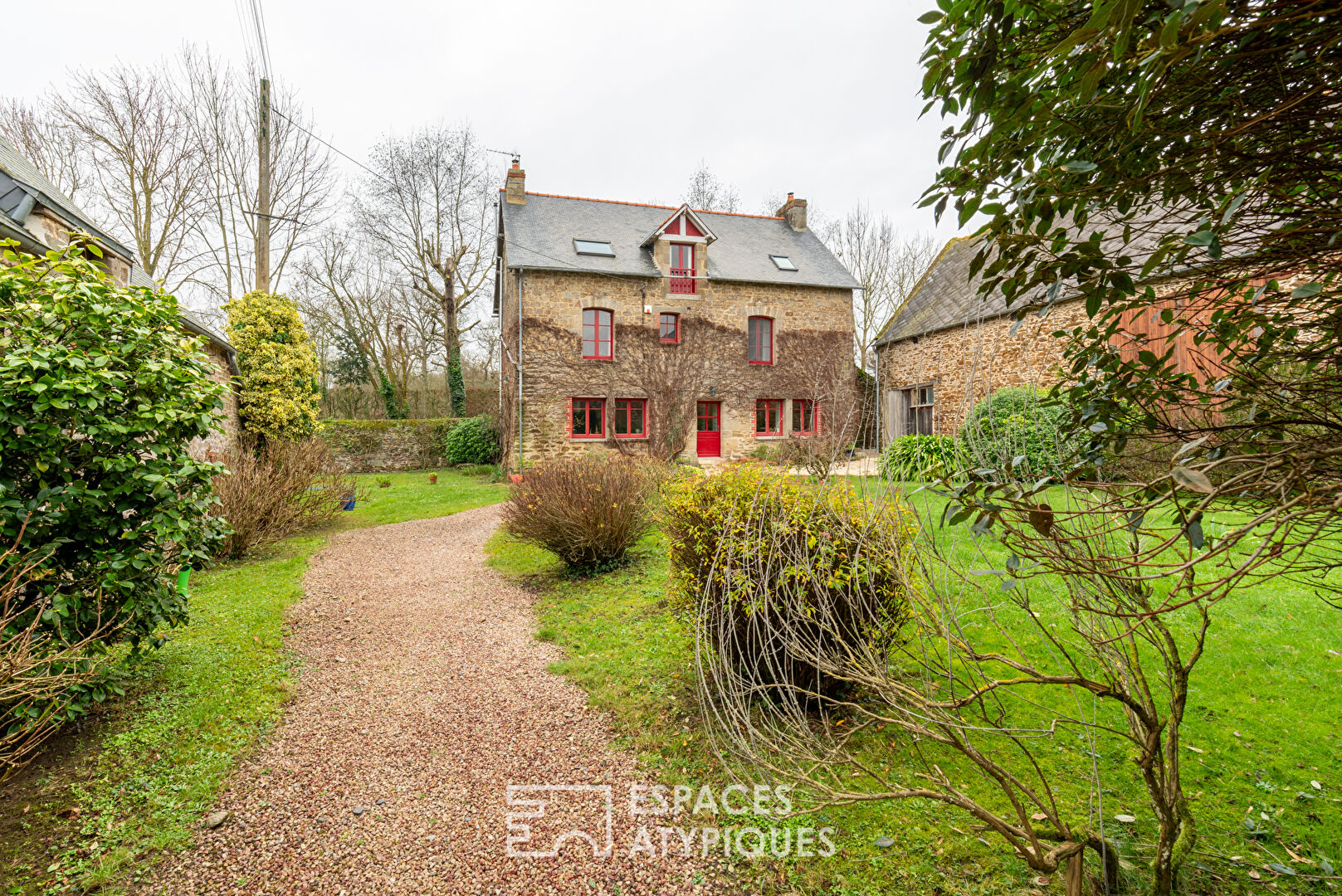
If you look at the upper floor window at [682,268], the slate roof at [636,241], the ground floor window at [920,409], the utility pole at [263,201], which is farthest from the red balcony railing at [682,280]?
the utility pole at [263,201]

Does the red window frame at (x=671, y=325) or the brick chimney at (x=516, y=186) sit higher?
the brick chimney at (x=516, y=186)

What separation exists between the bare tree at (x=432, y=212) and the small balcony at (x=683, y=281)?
31.2 ft

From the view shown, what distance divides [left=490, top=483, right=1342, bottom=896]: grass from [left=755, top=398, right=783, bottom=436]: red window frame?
13405mm

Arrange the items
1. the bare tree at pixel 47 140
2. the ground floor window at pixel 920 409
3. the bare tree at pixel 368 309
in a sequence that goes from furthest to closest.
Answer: the bare tree at pixel 368 309, the ground floor window at pixel 920 409, the bare tree at pixel 47 140

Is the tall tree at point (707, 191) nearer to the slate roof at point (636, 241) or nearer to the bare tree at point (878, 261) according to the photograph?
the bare tree at point (878, 261)

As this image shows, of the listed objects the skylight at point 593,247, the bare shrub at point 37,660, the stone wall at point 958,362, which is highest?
the skylight at point 593,247

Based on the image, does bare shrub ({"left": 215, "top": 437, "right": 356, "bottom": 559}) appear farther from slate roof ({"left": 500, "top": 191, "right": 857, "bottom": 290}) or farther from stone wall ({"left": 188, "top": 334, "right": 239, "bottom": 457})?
slate roof ({"left": 500, "top": 191, "right": 857, "bottom": 290})

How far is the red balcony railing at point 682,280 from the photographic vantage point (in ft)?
55.8

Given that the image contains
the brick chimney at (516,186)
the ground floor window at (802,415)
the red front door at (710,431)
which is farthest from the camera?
the ground floor window at (802,415)

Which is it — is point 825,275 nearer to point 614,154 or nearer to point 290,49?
point 290,49

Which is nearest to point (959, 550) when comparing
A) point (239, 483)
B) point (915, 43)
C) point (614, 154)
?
point (915, 43)

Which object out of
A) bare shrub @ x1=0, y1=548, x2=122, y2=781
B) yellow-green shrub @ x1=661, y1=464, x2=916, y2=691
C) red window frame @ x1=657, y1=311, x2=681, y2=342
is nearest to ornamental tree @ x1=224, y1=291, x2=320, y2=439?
bare shrub @ x1=0, y1=548, x2=122, y2=781

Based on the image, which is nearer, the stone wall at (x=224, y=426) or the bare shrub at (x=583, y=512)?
the bare shrub at (x=583, y=512)

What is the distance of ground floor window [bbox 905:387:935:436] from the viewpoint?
15102 mm
